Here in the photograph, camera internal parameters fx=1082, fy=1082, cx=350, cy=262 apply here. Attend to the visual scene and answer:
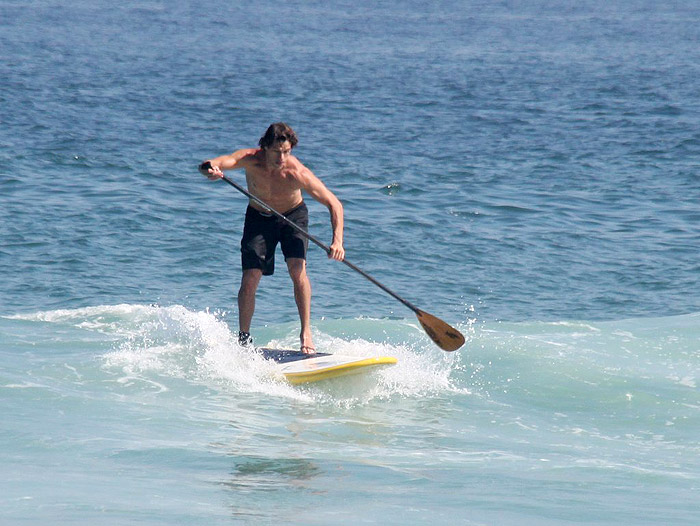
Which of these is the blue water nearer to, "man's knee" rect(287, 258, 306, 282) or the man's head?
"man's knee" rect(287, 258, 306, 282)

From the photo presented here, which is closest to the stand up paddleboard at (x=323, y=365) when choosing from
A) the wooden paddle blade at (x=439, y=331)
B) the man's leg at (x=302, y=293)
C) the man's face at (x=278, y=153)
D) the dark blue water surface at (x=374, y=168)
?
the man's leg at (x=302, y=293)

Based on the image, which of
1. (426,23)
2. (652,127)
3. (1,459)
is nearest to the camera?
(1,459)

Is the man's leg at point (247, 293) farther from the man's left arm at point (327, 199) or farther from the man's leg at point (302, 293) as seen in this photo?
the man's left arm at point (327, 199)

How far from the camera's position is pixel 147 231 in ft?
50.1

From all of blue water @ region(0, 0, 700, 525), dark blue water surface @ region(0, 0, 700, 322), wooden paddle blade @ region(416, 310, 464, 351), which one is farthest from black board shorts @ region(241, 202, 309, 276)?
dark blue water surface @ region(0, 0, 700, 322)

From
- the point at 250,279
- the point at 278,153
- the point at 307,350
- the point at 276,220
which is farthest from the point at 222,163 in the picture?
the point at 307,350

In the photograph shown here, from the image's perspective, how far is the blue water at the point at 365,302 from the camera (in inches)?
280

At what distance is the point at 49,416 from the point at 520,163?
44.3ft

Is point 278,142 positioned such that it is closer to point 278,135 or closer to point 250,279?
point 278,135

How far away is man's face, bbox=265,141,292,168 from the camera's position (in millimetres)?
9290

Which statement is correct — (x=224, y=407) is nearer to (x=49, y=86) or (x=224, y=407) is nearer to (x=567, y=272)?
(x=567, y=272)

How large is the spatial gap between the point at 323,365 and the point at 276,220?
1480 mm

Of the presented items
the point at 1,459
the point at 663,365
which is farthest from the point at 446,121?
the point at 1,459

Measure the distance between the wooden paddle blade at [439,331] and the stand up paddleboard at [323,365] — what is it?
2.25 feet
